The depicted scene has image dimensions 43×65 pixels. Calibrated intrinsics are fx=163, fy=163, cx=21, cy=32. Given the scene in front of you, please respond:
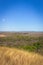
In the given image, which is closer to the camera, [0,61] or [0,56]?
[0,61]

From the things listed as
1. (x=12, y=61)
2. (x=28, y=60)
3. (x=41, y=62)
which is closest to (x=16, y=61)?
(x=12, y=61)

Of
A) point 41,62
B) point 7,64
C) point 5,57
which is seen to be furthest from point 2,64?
point 41,62

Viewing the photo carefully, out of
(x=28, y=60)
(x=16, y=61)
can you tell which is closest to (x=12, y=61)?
(x=16, y=61)

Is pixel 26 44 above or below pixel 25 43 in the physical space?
above

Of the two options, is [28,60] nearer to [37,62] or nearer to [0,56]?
[37,62]

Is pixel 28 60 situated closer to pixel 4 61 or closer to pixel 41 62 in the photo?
pixel 41 62

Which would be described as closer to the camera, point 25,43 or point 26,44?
point 26,44

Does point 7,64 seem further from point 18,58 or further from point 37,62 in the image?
point 37,62

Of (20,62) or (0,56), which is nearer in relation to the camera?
(20,62)
